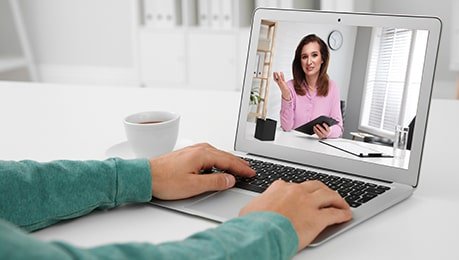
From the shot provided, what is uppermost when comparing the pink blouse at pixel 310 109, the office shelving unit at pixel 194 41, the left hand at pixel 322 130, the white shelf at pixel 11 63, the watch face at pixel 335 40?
the watch face at pixel 335 40

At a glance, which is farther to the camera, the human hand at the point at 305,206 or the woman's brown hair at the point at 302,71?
the woman's brown hair at the point at 302,71

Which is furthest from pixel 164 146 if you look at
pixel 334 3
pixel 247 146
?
pixel 334 3

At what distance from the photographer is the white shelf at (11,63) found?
13.2ft

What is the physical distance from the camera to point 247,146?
3.99 ft

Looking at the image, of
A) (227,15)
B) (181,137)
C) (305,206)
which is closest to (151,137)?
(181,137)

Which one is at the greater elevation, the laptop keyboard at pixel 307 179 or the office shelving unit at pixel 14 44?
the laptop keyboard at pixel 307 179

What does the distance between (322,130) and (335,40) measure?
0.49 feet

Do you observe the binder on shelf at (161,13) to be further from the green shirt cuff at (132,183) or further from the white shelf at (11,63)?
the green shirt cuff at (132,183)

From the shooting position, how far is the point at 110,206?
3.20 feet

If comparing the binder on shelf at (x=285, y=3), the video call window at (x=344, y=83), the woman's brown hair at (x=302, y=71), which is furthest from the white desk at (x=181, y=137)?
the binder on shelf at (x=285, y=3)

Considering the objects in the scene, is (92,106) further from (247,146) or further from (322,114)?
(322,114)

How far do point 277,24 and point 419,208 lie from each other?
41 centimetres

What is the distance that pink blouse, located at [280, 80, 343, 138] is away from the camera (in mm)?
1099

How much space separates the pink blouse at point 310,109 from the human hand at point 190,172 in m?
0.14
